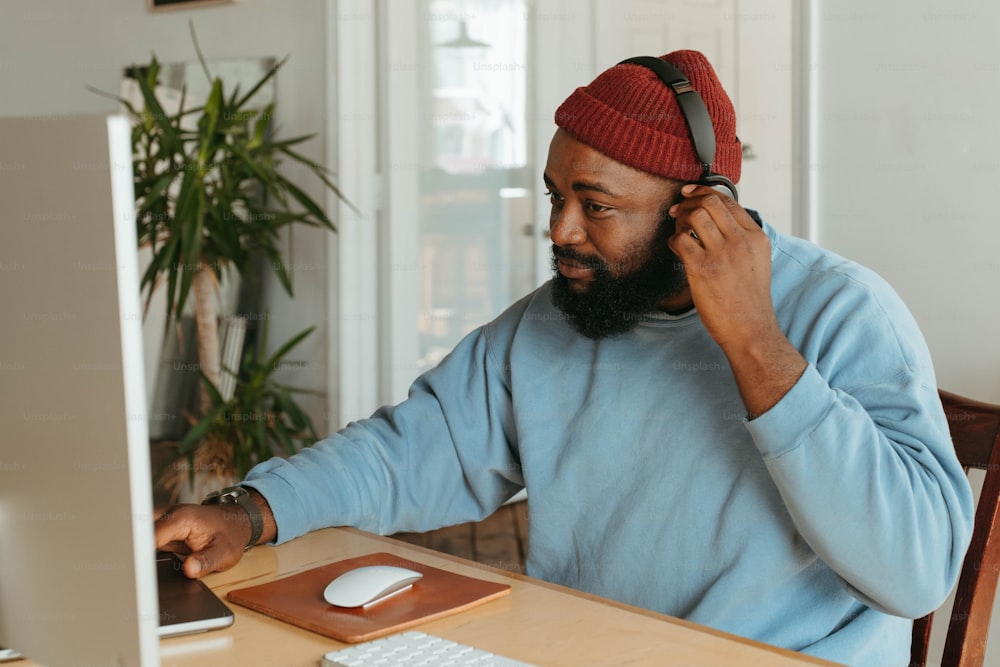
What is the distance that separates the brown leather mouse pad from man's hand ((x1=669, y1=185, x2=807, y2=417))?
346 millimetres

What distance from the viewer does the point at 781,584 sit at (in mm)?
1242

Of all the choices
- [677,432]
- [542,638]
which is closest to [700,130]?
[677,432]

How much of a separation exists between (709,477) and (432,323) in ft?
8.88

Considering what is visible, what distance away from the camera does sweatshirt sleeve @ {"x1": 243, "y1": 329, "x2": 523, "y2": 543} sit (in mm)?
1419

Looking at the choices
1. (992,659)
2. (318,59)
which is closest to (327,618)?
(992,659)

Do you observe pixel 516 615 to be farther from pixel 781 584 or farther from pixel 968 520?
pixel 968 520

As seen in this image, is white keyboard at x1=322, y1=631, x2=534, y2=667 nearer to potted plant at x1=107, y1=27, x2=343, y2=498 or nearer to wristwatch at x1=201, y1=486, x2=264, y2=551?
wristwatch at x1=201, y1=486, x2=264, y2=551

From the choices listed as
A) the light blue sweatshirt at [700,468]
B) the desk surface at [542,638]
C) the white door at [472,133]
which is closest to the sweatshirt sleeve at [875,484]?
the light blue sweatshirt at [700,468]

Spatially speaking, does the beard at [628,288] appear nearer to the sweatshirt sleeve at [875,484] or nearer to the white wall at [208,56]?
the sweatshirt sleeve at [875,484]

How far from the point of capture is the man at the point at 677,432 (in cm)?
111

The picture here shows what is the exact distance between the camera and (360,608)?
107 cm

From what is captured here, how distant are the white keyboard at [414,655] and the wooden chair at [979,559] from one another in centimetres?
57

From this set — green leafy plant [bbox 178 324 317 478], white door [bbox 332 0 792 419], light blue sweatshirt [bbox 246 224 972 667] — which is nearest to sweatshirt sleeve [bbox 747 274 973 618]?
light blue sweatshirt [bbox 246 224 972 667]

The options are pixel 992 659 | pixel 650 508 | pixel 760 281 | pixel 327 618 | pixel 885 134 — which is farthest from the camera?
pixel 885 134
